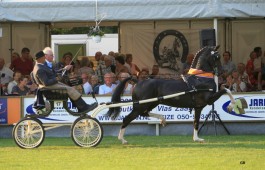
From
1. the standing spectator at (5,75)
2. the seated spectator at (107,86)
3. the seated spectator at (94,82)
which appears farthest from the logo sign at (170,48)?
the seated spectator at (107,86)

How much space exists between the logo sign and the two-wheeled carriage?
32.2 ft

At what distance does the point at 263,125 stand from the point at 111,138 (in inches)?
141

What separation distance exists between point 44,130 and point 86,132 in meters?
0.82

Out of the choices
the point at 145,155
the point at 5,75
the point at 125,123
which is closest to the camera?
the point at 145,155

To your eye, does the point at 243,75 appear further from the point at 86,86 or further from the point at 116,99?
the point at 116,99

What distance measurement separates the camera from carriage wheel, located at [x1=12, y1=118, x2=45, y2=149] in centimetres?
1788

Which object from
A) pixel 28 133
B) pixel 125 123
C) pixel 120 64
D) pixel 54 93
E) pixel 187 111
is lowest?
pixel 28 133

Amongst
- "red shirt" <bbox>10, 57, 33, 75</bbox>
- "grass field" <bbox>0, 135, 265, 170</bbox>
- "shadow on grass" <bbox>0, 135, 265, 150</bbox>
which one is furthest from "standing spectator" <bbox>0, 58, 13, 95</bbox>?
"grass field" <bbox>0, 135, 265, 170</bbox>

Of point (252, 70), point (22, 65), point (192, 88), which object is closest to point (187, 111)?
point (192, 88)

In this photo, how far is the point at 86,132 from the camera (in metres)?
17.9

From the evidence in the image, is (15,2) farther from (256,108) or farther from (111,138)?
(256,108)

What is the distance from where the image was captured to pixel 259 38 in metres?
27.2

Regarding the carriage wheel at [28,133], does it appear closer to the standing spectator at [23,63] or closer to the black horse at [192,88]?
the black horse at [192,88]

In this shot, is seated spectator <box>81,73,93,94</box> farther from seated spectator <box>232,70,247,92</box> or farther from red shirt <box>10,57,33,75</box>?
seated spectator <box>232,70,247,92</box>
